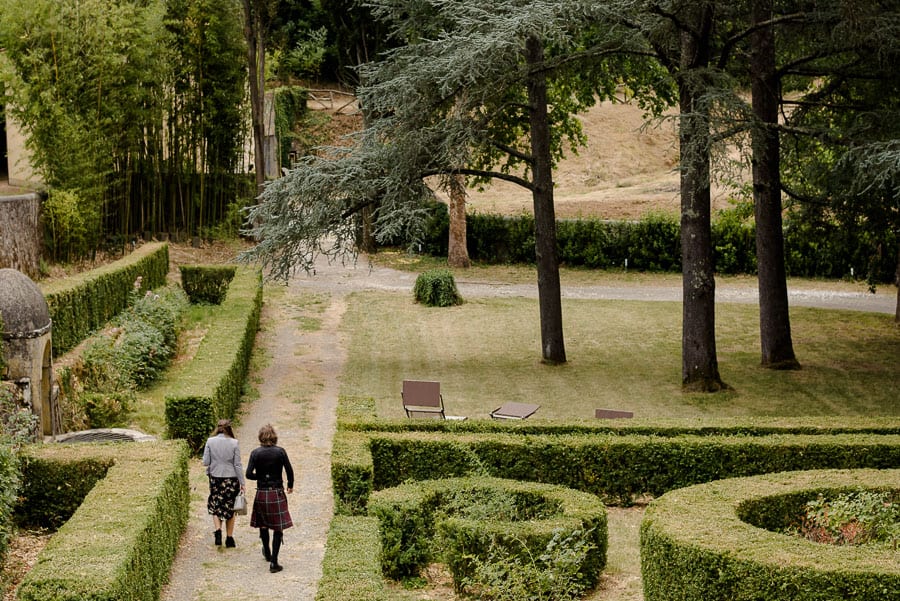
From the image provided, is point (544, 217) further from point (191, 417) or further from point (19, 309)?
point (19, 309)


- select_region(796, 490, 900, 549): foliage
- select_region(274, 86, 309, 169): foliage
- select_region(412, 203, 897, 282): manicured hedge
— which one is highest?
select_region(274, 86, 309, 169): foliage

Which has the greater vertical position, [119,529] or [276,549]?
[119,529]

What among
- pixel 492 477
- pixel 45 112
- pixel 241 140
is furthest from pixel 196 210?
pixel 492 477

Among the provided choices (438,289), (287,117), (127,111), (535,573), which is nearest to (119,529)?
(535,573)

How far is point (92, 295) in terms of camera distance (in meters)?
19.0

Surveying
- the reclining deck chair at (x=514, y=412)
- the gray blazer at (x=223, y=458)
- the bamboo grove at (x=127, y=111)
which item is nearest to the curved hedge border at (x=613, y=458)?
the gray blazer at (x=223, y=458)

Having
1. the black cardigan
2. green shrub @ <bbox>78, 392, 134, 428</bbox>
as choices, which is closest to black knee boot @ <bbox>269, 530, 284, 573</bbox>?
the black cardigan

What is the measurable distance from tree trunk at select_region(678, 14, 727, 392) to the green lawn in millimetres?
477

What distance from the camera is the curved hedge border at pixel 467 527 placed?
9.38 metres

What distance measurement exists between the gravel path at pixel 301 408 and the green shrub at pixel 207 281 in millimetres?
1168

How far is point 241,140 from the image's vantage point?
103 ft

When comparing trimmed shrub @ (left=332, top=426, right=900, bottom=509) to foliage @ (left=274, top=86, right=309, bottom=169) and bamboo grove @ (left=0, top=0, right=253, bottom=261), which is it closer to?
bamboo grove @ (left=0, top=0, right=253, bottom=261)

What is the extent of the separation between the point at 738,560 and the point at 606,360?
1284cm

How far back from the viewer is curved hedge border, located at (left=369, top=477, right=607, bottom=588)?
369 inches
